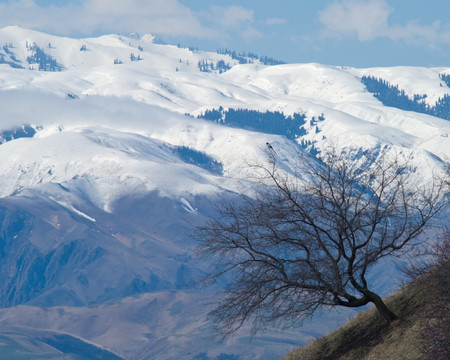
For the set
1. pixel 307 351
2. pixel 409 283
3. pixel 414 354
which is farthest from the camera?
pixel 307 351

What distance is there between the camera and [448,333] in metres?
22.3

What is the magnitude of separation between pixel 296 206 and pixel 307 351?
636cm

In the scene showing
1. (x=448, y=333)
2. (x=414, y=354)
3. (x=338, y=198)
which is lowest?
(x=414, y=354)

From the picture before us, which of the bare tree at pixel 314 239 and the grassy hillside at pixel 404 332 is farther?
the bare tree at pixel 314 239

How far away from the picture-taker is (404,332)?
27.4 m

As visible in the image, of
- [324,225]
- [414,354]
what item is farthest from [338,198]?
[414,354]

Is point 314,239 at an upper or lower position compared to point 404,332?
upper

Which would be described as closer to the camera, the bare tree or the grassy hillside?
the grassy hillside

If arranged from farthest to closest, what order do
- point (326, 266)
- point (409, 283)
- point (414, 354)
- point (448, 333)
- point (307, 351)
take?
point (307, 351), point (409, 283), point (326, 266), point (414, 354), point (448, 333)

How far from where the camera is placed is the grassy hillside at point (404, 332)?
2324 centimetres

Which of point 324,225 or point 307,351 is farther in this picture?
point 307,351

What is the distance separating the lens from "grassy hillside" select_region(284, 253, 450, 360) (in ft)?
76.2

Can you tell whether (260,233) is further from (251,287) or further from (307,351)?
(307,351)

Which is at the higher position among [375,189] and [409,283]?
[375,189]
